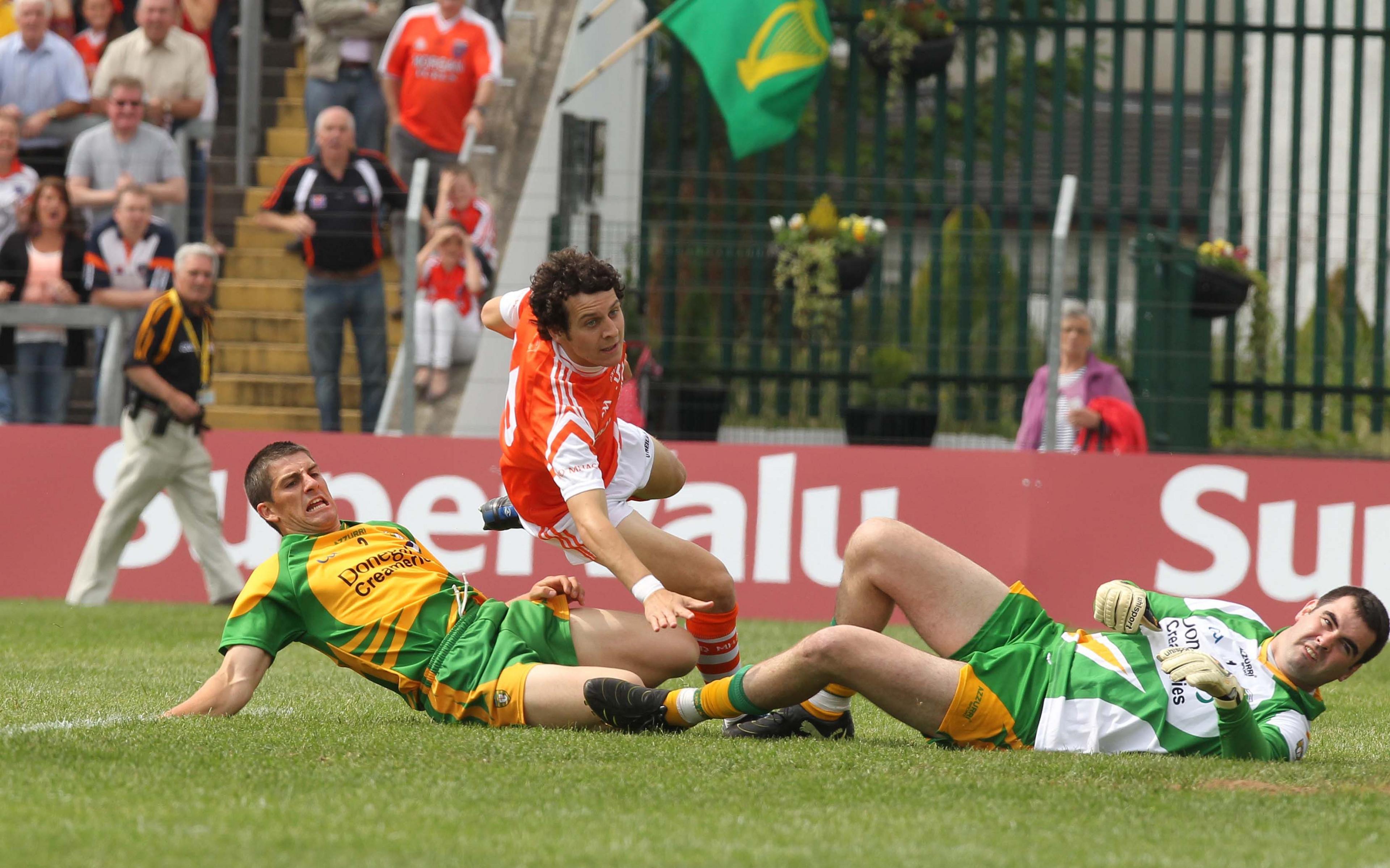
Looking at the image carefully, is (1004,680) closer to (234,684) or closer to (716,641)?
(716,641)

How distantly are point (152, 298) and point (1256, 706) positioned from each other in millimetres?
8483

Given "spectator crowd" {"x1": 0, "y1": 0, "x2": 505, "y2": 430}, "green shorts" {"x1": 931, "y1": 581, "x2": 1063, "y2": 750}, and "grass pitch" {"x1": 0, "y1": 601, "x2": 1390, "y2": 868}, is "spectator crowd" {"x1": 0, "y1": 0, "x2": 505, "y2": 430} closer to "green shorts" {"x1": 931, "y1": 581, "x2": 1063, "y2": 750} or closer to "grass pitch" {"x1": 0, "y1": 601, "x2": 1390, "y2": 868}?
"grass pitch" {"x1": 0, "y1": 601, "x2": 1390, "y2": 868}

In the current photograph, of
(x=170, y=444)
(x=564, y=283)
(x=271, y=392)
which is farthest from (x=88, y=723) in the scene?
(x=271, y=392)

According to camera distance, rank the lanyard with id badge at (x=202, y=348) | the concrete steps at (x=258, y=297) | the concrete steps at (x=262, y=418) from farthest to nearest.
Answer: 1. the concrete steps at (x=258, y=297)
2. the concrete steps at (x=262, y=418)
3. the lanyard with id badge at (x=202, y=348)

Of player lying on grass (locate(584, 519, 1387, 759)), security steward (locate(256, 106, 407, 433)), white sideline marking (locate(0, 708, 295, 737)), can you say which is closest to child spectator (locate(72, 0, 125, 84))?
security steward (locate(256, 106, 407, 433))

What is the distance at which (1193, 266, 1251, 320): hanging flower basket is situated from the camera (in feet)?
38.2

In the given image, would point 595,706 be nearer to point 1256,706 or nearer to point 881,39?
point 1256,706

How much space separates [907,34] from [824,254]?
8.07 ft

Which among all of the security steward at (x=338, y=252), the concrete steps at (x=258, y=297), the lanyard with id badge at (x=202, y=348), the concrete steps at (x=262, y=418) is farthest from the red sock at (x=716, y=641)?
the concrete steps at (x=258, y=297)

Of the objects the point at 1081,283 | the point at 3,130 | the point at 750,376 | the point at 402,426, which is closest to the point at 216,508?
the point at 402,426

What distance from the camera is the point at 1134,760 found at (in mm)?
4941

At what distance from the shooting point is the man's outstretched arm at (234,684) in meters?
5.41

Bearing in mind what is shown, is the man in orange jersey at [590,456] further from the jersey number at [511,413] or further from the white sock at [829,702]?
the white sock at [829,702]

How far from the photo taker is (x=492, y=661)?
219 inches
